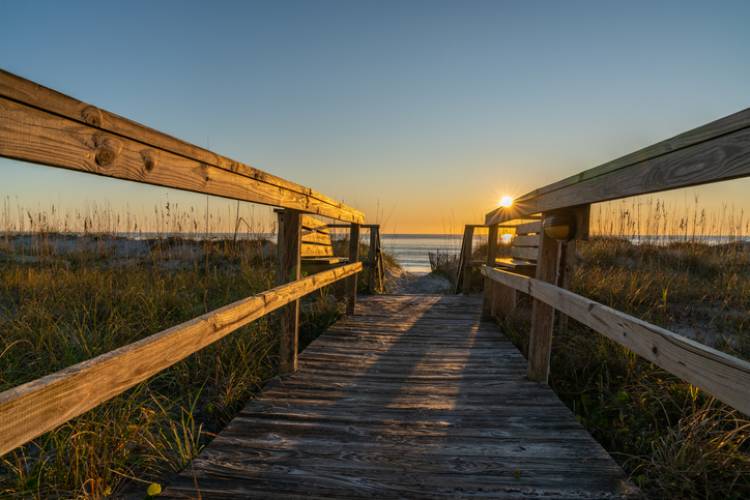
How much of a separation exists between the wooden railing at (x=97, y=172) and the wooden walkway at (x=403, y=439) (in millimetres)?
653

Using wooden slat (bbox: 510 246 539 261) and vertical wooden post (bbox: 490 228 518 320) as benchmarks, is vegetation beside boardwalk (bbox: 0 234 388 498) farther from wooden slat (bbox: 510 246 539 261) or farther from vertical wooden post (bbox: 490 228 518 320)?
wooden slat (bbox: 510 246 539 261)

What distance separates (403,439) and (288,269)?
1511 mm

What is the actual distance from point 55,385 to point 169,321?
298cm

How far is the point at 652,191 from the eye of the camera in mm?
1590

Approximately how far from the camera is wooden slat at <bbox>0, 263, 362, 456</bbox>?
919 millimetres

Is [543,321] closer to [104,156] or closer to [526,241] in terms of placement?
[526,241]

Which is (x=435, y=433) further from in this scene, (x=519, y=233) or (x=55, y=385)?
(x=519, y=233)

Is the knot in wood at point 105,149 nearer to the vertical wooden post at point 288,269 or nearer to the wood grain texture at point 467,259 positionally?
the vertical wooden post at point 288,269

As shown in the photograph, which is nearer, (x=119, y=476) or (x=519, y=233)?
(x=119, y=476)

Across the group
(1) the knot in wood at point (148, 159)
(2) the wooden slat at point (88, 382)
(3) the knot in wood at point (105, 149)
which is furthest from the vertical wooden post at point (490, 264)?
(3) the knot in wood at point (105, 149)

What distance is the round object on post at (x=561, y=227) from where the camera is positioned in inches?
109

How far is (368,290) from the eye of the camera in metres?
7.27

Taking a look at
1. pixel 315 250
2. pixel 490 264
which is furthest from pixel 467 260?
pixel 315 250

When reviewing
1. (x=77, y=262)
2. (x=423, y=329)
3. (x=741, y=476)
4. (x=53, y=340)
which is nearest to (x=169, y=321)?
(x=53, y=340)
